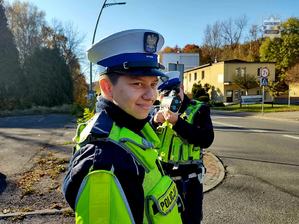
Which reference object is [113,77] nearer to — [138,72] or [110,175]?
[138,72]

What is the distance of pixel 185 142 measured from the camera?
3.46 m

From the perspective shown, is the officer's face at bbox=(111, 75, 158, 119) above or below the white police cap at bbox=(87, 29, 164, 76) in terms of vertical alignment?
below

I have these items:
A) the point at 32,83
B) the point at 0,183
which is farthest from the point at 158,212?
the point at 32,83

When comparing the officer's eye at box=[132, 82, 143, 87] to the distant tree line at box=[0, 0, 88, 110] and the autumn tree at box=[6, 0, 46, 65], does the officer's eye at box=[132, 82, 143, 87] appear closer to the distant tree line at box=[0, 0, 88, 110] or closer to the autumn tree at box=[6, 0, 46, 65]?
the distant tree line at box=[0, 0, 88, 110]

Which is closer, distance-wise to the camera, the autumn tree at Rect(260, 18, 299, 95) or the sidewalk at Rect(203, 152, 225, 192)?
the sidewalk at Rect(203, 152, 225, 192)

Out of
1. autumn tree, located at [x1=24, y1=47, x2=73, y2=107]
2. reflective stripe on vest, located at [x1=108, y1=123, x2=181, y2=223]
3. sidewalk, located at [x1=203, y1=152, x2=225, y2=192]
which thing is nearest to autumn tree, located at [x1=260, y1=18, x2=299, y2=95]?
autumn tree, located at [x1=24, y1=47, x2=73, y2=107]

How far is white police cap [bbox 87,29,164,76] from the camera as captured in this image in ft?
5.37

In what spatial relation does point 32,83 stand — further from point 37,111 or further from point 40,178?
point 40,178

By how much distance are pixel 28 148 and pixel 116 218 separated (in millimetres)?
11190

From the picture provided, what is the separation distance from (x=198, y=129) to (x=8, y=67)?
4142 cm

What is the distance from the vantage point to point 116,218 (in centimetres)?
126

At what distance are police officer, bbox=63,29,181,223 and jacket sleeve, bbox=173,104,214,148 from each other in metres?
1.49

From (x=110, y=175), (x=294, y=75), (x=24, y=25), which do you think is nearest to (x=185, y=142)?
(x=110, y=175)

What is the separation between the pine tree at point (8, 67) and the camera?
4038 centimetres
